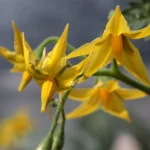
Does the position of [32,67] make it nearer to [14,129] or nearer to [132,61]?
[132,61]

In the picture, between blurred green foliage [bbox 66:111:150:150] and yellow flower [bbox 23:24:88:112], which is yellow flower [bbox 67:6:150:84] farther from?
blurred green foliage [bbox 66:111:150:150]

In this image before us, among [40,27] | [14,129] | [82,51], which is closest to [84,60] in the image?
[82,51]

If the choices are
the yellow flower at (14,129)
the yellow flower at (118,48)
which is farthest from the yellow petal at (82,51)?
the yellow flower at (14,129)

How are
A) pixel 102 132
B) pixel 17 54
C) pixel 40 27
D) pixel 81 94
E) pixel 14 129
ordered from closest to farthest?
pixel 17 54 → pixel 81 94 → pixel 14 129 → pixel 102 132 → pixel 40 27

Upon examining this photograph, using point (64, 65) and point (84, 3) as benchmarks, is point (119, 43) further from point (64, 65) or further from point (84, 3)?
point (84, 3)

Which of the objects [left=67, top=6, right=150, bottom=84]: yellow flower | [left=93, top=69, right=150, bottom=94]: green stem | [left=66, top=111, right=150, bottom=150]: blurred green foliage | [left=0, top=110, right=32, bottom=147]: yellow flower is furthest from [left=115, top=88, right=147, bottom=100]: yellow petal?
[left=66, top=111, right=150, bottom=150]: blurred green foliage

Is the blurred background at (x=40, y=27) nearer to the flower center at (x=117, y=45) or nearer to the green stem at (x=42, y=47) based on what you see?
the green stem at (x=42, y=47)

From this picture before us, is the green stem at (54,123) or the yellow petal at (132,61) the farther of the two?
the green stem at (54,123)
